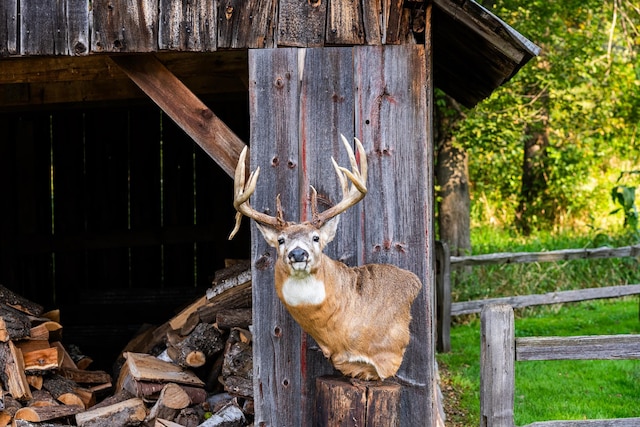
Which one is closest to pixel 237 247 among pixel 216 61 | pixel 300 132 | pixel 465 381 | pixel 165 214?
pixel 165 214

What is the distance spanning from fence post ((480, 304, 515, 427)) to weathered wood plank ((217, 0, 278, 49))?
2.24 m

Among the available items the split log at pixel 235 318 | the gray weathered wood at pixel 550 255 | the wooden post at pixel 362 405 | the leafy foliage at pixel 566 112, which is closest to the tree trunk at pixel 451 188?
the leafy foliage at pixel 566 112

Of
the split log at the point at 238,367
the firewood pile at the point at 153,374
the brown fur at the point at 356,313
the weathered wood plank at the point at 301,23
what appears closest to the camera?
the brown fur at the point at 356,313

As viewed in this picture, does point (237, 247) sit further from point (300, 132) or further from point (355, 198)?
point (355, 198)

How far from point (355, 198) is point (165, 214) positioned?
6.14 metres

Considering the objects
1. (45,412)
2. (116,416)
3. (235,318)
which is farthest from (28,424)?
(235,318)

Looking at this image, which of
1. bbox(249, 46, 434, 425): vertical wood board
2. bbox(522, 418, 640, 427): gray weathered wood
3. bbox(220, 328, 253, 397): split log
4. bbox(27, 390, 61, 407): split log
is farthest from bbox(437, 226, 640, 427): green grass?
bbox(27, 390, 61, 407): split log

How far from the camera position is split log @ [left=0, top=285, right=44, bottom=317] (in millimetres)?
7281

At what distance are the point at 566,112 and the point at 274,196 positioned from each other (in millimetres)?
8946

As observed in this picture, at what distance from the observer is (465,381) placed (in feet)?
31.8

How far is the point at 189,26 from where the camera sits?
5797 millimetres

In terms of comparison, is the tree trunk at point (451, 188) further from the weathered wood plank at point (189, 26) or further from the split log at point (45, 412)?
the split log at point (45, 412)

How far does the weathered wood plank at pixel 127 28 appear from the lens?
5816 millimetres

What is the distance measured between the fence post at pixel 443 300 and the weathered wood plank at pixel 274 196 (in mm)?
5635
